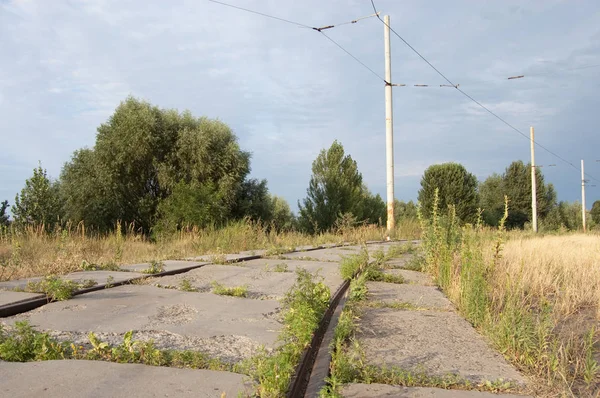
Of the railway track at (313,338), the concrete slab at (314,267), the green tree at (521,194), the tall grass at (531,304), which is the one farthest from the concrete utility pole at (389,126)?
the green tree at (521,194)

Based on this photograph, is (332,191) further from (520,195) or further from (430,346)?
(430,346)

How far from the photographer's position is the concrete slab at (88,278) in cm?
484

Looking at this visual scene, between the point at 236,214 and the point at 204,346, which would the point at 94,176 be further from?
the point at 204,346

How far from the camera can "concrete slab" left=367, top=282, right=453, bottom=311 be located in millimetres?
4848

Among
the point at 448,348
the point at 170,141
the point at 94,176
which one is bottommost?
the point at 448,348

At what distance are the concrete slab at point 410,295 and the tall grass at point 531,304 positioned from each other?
0.50ft

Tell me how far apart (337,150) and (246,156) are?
28.7 feet

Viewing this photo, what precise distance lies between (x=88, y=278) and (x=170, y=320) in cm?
232

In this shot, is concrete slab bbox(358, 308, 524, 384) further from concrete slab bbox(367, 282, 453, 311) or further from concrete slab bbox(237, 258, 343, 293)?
concrete slab bbox(237, 258, 343, 293)

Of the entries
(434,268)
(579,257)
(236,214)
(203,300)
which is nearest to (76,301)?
(203,300)

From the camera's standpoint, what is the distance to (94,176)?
97.3ft

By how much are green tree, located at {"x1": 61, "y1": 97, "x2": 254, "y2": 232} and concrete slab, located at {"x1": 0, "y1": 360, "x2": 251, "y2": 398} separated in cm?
2555

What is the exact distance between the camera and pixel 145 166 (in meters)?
30.2

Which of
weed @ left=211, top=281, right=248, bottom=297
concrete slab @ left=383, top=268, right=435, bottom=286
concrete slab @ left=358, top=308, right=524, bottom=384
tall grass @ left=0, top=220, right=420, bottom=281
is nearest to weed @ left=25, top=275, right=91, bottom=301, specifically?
tall grass @ left=0, top=220, right=420, bottom=281
